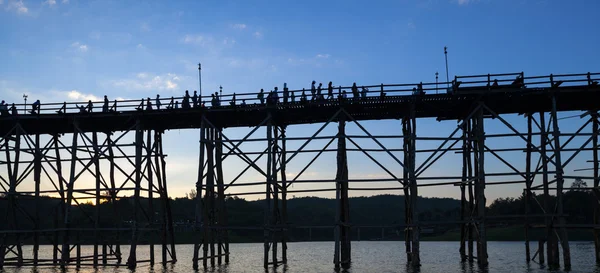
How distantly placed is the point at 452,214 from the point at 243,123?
355ft

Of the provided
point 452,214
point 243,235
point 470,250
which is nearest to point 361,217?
point 452,214

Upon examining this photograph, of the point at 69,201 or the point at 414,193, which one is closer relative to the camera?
the point at 414,193

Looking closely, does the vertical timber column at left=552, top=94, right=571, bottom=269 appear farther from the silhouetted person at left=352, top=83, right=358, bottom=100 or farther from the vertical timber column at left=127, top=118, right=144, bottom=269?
the vertical timber column at left=127, top=118, right=144, bottom=269

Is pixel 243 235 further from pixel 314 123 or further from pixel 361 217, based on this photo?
pixel 314 123

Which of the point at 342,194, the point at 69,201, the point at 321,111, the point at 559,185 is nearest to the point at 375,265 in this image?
the point at 342,194

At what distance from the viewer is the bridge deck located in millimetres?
30750

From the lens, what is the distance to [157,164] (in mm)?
36781

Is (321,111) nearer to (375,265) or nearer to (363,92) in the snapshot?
(363,92)

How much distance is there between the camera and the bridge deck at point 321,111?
30750 mm

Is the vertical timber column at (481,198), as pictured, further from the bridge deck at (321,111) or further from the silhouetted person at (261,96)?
the silhouetted person at (261,96)

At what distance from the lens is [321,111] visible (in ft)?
108

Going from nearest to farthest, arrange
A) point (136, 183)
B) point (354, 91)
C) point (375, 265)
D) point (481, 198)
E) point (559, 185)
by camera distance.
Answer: point (559, 185) < point (481, 198) < point (354, 91) < point (136, 183) < point (375, 265)

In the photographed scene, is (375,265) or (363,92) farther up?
(363,92)

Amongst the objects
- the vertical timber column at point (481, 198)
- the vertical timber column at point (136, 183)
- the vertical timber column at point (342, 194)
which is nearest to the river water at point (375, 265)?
the vertical timber column at point (136, 183)
